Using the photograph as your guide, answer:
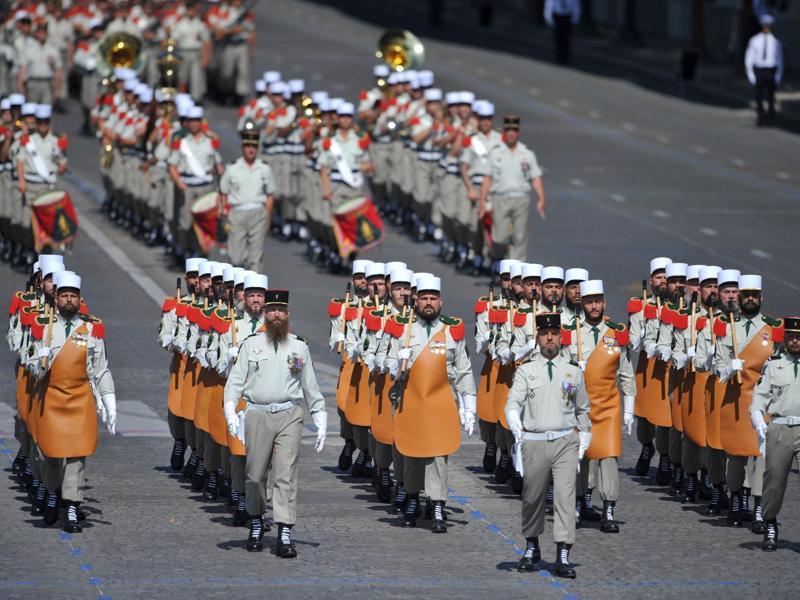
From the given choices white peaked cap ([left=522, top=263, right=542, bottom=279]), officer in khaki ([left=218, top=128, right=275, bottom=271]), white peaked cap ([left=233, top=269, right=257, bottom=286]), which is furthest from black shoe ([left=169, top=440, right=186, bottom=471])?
officer in khaki ([left=218, top=128, right=275, bottom=271])

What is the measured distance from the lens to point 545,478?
15922mm

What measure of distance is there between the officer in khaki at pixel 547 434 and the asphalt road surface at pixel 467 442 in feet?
1.15

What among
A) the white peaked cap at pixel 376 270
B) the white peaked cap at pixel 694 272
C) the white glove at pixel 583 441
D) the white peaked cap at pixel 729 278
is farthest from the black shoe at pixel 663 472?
the white glove at pixel 583 441

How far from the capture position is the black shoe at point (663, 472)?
1923cm

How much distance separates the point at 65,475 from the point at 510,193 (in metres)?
13.1

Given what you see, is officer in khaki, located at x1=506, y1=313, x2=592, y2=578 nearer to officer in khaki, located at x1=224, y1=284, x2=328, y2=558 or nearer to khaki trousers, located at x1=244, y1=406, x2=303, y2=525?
officer in khaki, located at x1=224, y1=284, x2=328, y2=558

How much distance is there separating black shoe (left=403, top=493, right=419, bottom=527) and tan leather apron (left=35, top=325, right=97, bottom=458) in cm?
241

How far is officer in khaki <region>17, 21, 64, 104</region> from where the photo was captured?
144 feet

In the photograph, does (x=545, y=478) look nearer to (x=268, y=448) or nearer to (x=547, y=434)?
(x=547, y=434)

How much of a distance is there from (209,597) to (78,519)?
2.42 metres

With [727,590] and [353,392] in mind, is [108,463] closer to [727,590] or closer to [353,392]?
[353,392]

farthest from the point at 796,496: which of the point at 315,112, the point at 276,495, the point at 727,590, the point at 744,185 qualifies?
the point at 744,185

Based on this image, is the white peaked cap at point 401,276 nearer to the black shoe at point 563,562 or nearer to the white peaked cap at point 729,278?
the white peaked cap at point 729,278

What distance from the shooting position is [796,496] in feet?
61.4
